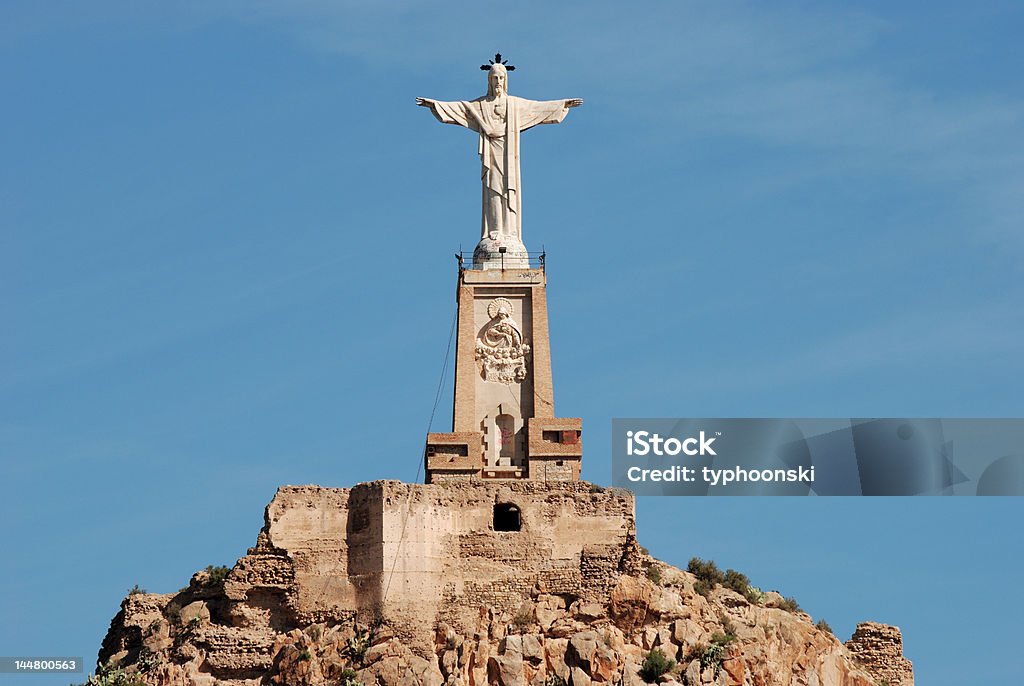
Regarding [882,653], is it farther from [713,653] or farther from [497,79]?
[497,79]

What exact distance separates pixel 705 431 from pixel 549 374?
19.1 feet

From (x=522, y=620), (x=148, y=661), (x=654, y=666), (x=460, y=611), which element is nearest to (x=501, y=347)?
(x=460, y=611)

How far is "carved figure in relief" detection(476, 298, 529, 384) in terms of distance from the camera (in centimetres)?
10338

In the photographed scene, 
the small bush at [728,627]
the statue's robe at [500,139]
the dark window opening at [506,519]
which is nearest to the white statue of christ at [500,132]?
the statue's robe at [500,139]

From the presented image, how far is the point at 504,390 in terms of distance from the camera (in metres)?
103

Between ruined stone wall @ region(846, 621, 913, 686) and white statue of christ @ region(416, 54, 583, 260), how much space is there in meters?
17.1

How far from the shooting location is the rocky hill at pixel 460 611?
95.3m

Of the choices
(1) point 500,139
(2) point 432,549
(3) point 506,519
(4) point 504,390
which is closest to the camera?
(2) point 432,549

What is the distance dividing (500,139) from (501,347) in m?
7.65

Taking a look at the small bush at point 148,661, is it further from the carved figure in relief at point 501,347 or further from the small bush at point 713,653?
the small bush at point 713,653

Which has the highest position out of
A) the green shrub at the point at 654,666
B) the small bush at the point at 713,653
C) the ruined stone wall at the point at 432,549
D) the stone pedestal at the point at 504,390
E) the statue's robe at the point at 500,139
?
the statue's robe at the point at 500,139

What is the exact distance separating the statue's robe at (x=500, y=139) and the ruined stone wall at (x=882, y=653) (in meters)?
17.6

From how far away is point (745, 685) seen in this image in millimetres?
95438

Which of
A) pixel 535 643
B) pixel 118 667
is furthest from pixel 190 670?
pixel 535 643
